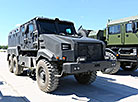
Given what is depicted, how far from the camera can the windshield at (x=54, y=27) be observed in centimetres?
528

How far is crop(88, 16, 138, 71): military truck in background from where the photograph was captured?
727cm

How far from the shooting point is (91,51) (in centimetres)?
446

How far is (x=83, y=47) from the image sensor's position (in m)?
4.27

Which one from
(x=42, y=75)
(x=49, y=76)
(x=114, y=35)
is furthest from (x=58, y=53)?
(x=114, y=35)

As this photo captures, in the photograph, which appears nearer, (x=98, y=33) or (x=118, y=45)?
(x=118, y=45)

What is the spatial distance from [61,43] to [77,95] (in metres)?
1.74

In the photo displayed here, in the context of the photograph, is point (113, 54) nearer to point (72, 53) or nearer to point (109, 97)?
point (109, 97)

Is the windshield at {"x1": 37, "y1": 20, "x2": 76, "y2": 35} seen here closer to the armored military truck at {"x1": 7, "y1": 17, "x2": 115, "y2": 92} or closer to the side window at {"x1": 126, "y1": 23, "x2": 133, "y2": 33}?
the armored military truck at {"x1": 7, "y1": 17, "x2": 115, "y2": 92}

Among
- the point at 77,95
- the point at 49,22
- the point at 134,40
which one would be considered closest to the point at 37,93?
the point at 77,95

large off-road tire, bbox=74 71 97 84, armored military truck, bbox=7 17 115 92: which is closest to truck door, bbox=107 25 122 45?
armored military truck, bbox=7 17 115 92

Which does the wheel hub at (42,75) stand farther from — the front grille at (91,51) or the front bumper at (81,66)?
the front grille at (91,51)

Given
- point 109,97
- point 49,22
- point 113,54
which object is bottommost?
point 109,97

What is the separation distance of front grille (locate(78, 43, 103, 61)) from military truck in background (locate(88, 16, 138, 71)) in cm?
292

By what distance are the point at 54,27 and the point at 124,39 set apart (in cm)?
437
